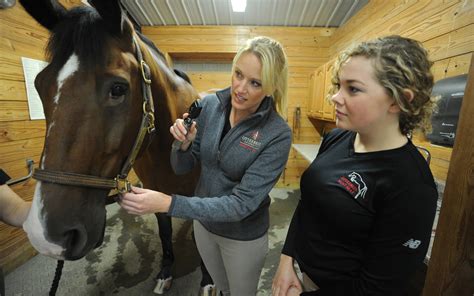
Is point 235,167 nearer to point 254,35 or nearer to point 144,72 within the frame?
point 144,72

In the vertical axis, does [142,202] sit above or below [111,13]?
below

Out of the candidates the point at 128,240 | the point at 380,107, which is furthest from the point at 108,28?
the point at 128,240

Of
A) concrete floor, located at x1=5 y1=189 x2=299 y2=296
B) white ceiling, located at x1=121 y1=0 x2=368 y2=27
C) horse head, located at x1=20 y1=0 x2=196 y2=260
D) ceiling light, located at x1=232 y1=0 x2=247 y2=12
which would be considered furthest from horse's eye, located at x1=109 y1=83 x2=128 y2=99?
white ceiling, located at x1=121 y1=0 x2=368 y2=27

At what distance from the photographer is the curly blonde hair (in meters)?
0.60

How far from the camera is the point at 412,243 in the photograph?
588 mm

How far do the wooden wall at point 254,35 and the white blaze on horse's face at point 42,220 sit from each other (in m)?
3.44

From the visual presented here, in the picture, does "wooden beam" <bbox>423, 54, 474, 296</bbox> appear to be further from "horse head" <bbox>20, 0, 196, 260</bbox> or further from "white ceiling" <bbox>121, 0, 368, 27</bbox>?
"white ceiling" <bbox>121, 0, 368, 27</bbox>

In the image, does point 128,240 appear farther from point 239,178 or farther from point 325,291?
point 325,291

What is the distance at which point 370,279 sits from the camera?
2.11 ft

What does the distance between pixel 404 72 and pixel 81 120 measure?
960mm

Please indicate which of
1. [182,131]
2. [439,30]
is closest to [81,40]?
[182,131]

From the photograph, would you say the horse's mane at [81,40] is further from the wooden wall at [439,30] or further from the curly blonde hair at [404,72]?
the wooden wall at [439,30]

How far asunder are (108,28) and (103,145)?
420mm

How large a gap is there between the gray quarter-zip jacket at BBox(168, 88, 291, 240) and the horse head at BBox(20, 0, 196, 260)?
0.27 meters
